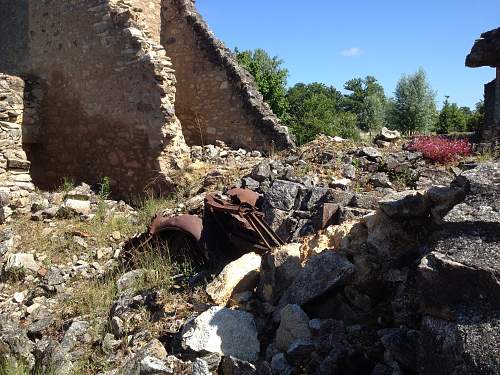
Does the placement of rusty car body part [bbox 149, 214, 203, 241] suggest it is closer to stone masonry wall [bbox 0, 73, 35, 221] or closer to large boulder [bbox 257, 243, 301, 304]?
large boulder [bbox 257, 243, 301, 304]

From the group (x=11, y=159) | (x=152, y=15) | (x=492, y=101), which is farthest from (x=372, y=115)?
(x=11, y=159)

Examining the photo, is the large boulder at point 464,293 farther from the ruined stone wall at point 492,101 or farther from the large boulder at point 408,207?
the ruined stone wall at point 492,101

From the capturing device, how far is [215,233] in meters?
5.32

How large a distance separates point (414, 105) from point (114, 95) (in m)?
26.9

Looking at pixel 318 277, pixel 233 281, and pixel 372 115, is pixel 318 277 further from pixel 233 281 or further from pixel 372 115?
pixel 372 115

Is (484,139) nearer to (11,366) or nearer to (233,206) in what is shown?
(233,206)

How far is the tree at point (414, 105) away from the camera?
31.5m

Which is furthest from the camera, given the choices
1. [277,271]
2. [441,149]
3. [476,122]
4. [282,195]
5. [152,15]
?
[476,122]

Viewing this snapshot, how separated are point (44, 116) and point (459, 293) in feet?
27.6

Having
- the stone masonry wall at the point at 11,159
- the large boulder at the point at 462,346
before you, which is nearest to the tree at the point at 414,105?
the stone masonry wall at the point at 11,159

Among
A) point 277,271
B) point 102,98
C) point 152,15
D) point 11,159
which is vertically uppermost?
point 152,15

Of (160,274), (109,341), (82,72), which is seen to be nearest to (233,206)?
(160,274)

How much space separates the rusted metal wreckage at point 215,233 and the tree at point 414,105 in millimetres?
27437

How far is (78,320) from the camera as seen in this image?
15.6ft
